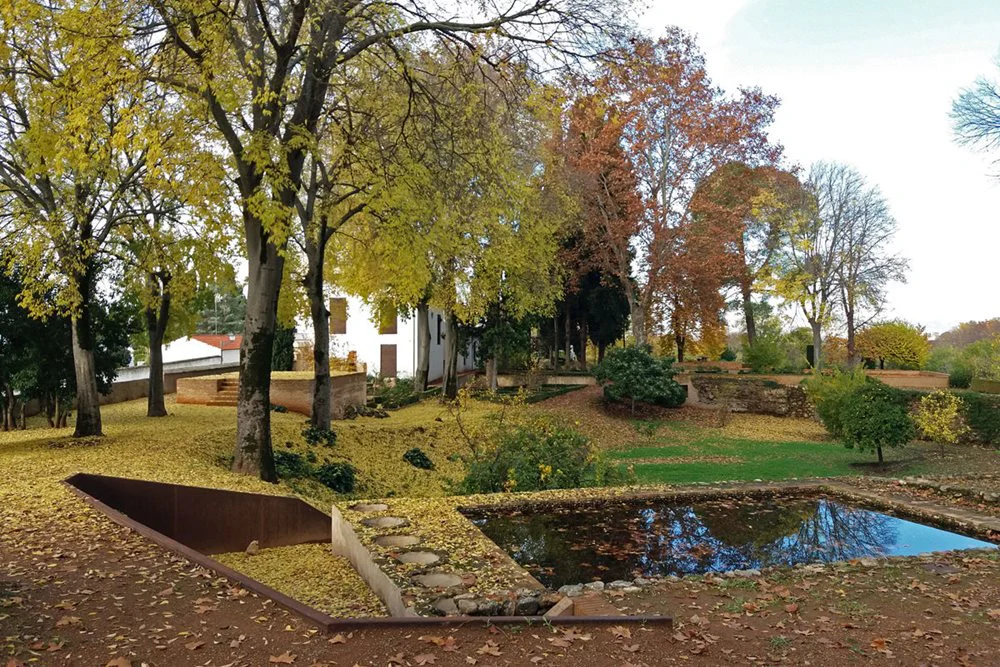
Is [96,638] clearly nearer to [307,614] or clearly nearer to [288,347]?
[307,614]

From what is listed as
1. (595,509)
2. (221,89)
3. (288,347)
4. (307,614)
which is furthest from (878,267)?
(307,614)

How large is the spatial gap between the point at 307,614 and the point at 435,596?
38.6 inches

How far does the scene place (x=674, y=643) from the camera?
4.50m

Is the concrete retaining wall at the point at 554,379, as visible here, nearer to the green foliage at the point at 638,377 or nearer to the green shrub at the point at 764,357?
the green foliage at the point at 638,377

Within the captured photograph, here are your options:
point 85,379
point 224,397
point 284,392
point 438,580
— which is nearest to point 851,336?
point 284,392

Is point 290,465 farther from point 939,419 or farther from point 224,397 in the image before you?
point 939,419

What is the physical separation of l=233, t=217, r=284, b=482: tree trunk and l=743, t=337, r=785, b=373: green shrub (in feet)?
83.8

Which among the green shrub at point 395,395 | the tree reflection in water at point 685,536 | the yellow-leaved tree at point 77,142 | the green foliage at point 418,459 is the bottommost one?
the green foliage at point 418,459

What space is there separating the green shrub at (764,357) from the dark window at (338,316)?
19060mm

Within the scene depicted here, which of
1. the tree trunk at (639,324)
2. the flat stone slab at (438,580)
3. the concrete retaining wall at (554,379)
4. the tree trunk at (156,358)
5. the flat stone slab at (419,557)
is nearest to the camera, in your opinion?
the flat stone slab at (438,580)

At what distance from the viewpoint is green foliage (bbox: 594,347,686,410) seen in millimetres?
22734

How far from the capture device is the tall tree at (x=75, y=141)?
8.37 m

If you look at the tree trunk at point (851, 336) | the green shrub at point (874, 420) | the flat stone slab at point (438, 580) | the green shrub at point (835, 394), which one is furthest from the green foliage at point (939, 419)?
the tree trunk at point (851, 336)

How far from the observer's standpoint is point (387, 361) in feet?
109
